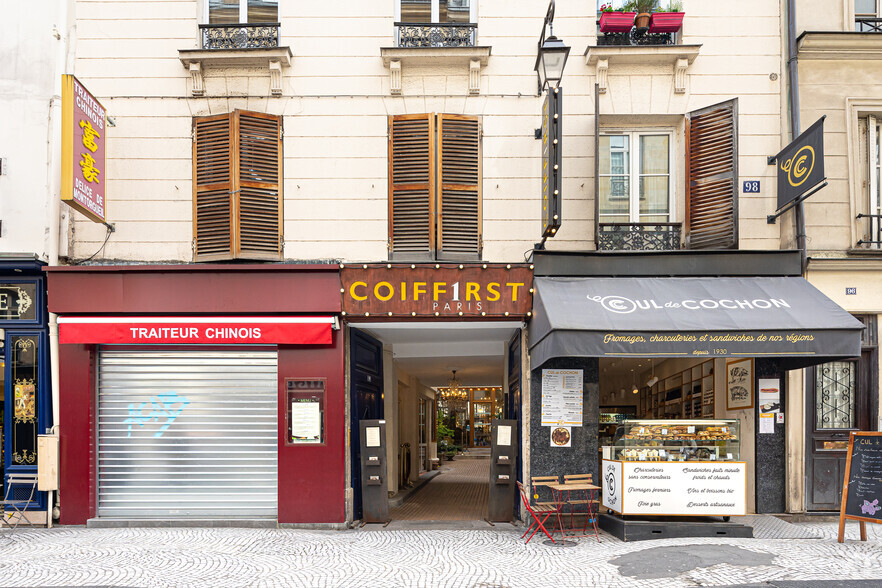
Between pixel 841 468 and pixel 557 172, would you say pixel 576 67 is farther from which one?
pixel 841 468

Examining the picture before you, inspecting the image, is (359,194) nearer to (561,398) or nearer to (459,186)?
(459,186)

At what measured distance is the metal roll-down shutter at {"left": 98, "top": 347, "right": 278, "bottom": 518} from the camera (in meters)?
9.90

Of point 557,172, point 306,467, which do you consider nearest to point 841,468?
point 557,172

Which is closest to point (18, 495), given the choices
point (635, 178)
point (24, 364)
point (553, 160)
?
point (24, 364)

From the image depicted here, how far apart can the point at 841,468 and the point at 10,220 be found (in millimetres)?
11894

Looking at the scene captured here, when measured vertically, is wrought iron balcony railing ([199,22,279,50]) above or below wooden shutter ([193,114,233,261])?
above

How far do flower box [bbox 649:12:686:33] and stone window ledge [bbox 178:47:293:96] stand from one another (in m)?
5.08

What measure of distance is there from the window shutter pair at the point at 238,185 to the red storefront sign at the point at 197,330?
0.93m

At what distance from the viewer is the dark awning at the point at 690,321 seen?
8.38 meters

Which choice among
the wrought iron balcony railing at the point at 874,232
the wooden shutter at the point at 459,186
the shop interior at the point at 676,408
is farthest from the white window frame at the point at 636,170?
the wrought iron balcony railing at the point at 874,232

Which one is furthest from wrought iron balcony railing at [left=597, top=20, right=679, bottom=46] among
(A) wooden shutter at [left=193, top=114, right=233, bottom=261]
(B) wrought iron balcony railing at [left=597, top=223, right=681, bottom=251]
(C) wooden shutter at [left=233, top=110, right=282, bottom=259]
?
(A) wooden shutter at [left=193, top=114, right=233, bottom=261]

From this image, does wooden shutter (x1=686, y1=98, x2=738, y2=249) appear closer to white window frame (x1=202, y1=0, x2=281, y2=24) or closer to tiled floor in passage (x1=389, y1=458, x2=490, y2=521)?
tiled floor in passage (x1=389, y1=458, x2=490, y2=521)

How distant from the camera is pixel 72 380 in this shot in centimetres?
983

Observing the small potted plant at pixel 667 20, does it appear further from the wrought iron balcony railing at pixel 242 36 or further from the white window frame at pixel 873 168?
the wrought iron balcony railing at pixel 242 36
